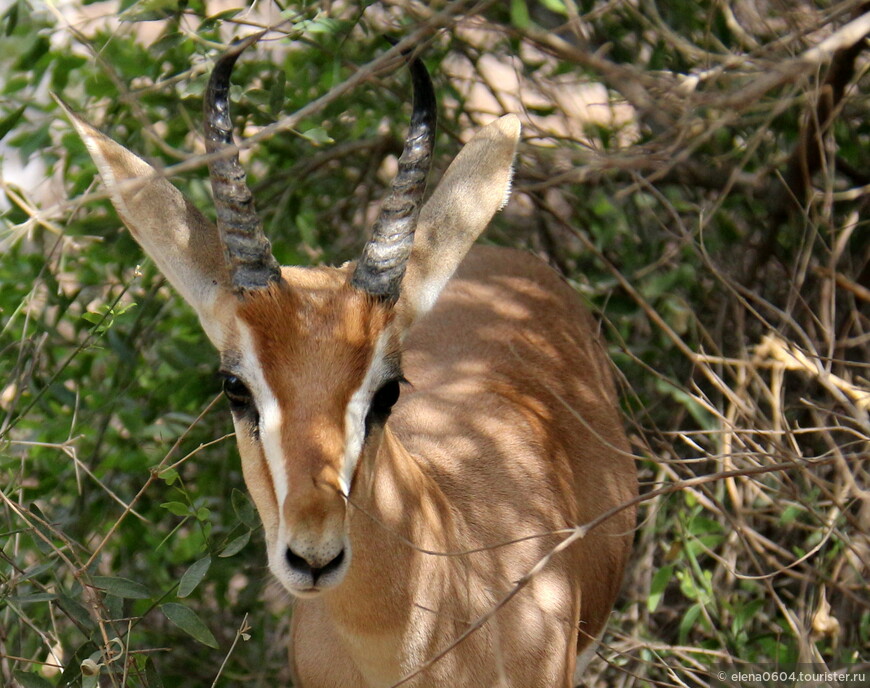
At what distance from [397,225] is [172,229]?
0.68m

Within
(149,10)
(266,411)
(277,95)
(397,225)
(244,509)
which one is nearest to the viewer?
(266,411)

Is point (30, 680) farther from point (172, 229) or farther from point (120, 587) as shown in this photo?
point (172, 229)

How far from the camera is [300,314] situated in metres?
2.78

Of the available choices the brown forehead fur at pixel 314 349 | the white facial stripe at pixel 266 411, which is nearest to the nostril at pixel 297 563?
the white facial stripe at pixel 266 411

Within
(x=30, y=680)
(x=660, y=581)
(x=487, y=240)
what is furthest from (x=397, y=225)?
(x=487, y=240)

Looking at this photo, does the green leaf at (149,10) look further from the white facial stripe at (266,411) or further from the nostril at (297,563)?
the nostril at (297,563)

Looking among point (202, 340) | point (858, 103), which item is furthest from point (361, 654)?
point (858, 103)

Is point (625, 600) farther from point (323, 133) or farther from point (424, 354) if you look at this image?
point (323, 133)

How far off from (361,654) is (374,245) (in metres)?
1.17

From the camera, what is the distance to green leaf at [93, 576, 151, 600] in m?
3.07

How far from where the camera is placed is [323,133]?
3678 millimetres

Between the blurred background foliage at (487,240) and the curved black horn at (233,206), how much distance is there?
76 centimetres

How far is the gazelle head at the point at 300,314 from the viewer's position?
8.33 ft

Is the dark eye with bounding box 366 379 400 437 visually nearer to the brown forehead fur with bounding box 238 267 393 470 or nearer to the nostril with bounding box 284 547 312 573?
the brown forehead fur with bounding box 238 267 393 470
